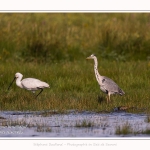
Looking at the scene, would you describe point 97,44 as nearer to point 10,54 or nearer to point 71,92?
point 10,54

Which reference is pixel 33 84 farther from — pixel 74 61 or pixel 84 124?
pixel 74 61

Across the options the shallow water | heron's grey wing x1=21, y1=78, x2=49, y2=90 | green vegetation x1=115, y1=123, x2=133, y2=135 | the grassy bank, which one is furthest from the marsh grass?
heron's grey wing x1=21, y1=78, x2=49, y2=90

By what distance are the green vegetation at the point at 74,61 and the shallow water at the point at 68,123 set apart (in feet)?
1.49

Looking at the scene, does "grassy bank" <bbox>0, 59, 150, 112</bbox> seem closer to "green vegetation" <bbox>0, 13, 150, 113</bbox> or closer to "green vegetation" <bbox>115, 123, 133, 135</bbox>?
"green vegetation" <bbox>0, 13, 150, 113</bbox>

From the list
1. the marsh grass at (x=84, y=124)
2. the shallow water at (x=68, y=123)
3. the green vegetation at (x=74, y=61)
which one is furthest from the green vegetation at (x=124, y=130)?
the green vegetation at (x=74, y=61)

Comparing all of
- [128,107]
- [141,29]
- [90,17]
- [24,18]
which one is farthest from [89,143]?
[90,17]

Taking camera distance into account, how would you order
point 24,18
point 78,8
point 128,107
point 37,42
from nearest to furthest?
point 128,107 < point 78,8 < point 37,42 < point 24,18

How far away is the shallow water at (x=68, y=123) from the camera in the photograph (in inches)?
371

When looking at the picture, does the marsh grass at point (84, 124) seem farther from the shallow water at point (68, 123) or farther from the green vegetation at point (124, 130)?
the green vegetation at point (124, 130)

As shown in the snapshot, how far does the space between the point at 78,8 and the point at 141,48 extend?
15.9 feet

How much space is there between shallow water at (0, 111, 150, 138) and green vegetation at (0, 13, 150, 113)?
46 centimetres

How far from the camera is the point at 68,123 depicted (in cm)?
1009

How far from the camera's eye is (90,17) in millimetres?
23922

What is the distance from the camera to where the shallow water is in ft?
30.9
